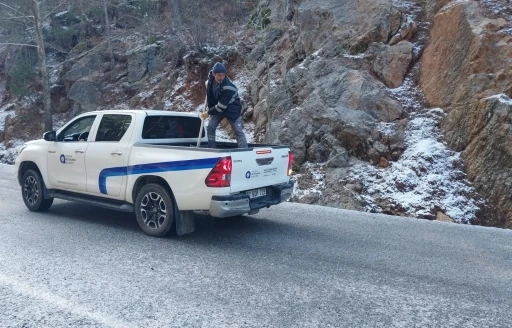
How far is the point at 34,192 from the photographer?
30.1 feet

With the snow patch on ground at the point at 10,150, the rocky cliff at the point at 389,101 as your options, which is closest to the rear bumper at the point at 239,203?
the rocky cliff at the point at 389,101

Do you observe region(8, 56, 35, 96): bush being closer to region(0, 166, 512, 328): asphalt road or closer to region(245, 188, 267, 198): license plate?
region(0, 166, 512, 328): asphalt road

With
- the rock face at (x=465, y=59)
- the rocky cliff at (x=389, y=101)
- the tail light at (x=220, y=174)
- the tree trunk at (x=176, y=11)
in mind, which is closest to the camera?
the tail light at (x=220, y=174)

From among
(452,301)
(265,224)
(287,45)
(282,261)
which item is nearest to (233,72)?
(287,45)

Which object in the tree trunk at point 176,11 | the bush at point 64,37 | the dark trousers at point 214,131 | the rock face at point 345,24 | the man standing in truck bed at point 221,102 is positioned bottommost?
the dark trousers at point 214,131

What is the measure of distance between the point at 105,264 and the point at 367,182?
743 centimetres

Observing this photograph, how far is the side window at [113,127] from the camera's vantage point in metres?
7.92

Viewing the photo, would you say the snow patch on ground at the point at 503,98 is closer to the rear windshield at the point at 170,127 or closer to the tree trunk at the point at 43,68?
the rear windshield at the point at 170,127

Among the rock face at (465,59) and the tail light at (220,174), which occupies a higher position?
the rock face at (465,59)

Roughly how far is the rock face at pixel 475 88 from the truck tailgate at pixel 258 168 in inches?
214

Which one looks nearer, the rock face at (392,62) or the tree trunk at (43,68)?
the rock face at (392,62)

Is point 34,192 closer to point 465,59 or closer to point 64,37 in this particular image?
point 465,59

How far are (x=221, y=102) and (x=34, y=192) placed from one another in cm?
397

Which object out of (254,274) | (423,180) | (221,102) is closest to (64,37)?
(221,102)
